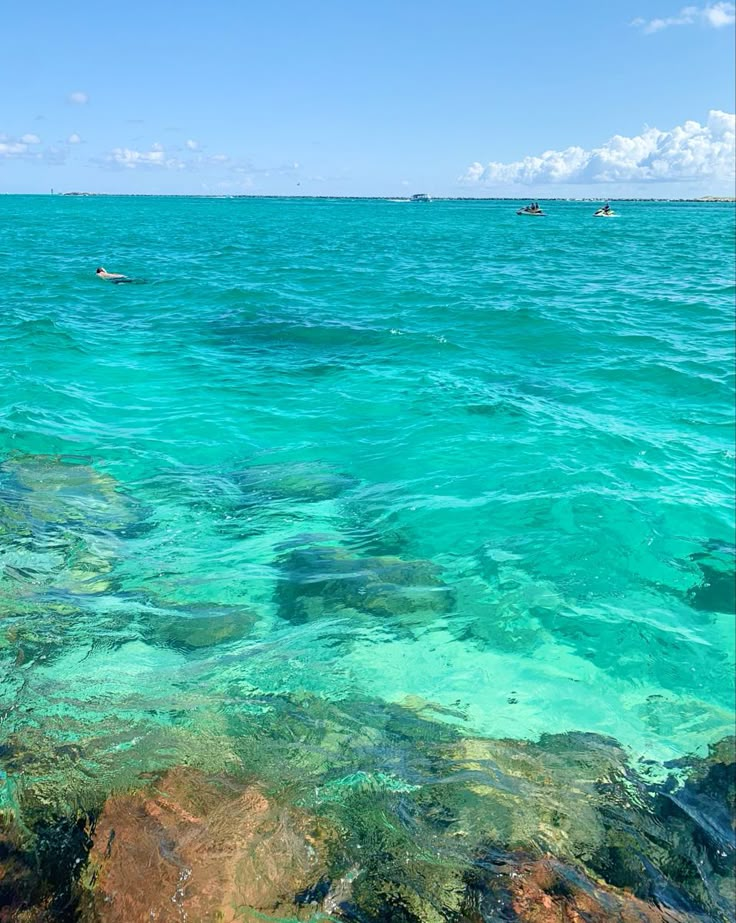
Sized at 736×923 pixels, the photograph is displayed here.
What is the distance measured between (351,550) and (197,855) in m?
5.23

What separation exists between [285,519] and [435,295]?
846 inches

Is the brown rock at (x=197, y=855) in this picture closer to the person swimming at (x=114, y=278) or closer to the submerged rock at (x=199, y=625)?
the submerged rock at (x=199, y=625)

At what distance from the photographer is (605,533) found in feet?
30.4

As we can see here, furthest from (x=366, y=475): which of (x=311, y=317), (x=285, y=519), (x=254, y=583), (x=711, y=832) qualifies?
(x=311, y=317)

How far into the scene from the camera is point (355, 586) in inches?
292

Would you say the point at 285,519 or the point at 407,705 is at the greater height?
the point at 285,519

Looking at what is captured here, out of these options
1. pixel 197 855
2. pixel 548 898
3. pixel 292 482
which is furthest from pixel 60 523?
pixel 548 898

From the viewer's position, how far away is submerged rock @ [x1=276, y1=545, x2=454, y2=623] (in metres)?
7.07

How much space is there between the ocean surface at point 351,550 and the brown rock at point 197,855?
264 mm

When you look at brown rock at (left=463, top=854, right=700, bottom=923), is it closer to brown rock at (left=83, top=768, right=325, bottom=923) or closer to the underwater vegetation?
the underwater vegetation

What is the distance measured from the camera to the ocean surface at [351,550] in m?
4.88

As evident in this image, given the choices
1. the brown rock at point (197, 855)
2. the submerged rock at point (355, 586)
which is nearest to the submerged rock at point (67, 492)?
the submerged rock at point (355, 586)

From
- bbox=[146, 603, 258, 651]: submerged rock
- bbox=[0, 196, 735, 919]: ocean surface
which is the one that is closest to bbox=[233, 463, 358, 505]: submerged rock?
bbox=[0, 196, 735, 919]: ocean surface

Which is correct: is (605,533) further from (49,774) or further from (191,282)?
(191,282)
